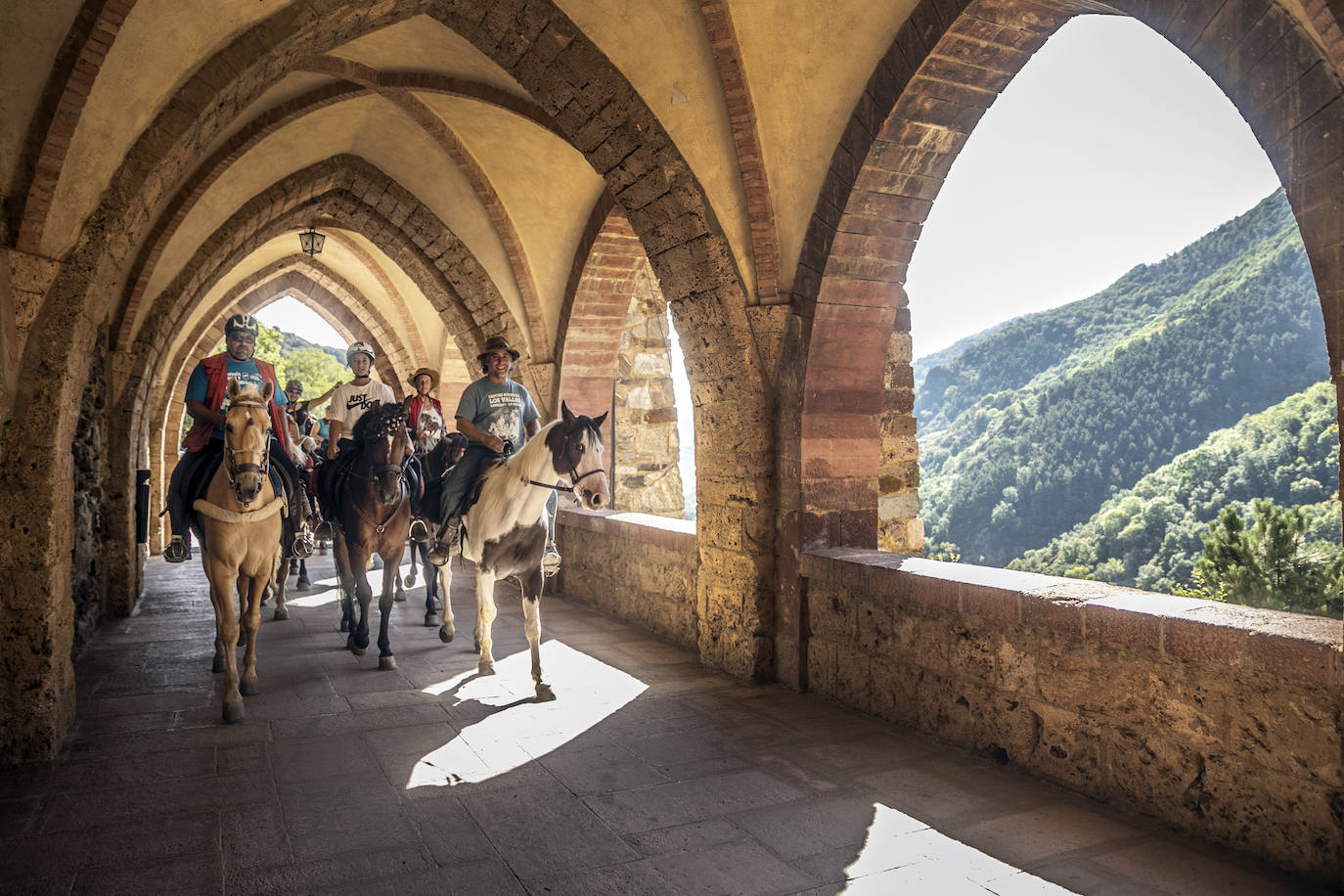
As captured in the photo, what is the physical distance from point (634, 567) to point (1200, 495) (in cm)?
3223

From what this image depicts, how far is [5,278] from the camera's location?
139 inches

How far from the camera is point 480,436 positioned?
5.23m

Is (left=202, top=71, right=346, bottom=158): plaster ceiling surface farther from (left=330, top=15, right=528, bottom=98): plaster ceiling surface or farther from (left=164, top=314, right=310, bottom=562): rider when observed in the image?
(left=164, top=314, right=310, bottom=562): rider

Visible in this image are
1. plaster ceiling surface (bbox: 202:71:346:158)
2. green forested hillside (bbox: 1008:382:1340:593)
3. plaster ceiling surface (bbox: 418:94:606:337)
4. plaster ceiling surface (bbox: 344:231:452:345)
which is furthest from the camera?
green forested hillside (bbox: 1008:382:1340:593)

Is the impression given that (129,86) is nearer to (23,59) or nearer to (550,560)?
(23,59)

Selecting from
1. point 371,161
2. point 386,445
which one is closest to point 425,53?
point 371,161

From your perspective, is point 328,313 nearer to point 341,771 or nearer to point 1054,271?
point 341,771

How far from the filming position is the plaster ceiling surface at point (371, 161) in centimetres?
804

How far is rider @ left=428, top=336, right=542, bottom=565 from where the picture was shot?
5254mm

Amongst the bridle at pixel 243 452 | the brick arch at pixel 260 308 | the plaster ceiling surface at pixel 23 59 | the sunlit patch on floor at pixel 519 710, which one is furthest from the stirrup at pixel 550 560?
the brick arch at pixel 260 308

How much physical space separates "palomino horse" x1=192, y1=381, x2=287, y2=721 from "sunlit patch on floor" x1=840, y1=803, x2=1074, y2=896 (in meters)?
2.89

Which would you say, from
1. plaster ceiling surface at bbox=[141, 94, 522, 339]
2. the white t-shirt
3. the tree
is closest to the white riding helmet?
the white t-shirt

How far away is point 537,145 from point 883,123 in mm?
3928

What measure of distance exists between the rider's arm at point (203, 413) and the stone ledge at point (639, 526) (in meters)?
2.78
